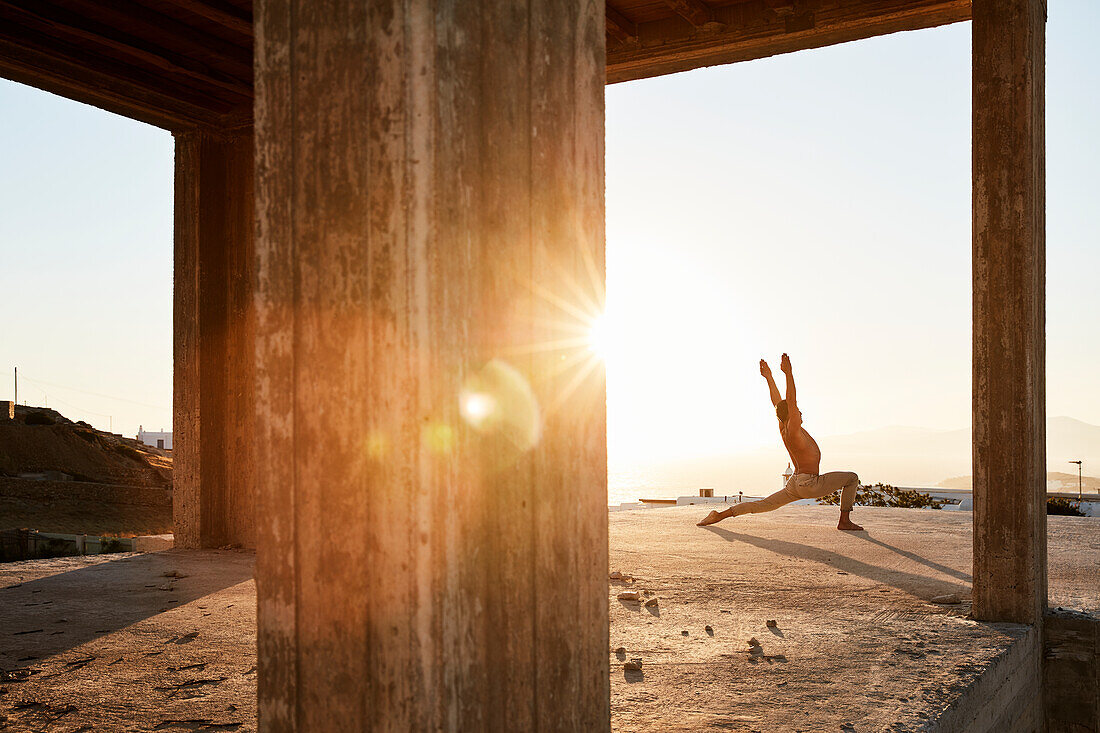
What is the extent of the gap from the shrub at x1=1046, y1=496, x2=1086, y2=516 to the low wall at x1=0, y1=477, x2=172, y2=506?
27840 mm

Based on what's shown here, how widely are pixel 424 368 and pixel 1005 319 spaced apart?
14.5ft

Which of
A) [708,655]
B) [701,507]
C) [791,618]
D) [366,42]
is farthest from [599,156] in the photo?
[701,507]

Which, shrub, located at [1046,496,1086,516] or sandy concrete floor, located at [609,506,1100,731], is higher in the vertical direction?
sandy concrete floor, located at [609,506,1100,731]

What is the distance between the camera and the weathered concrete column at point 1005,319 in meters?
4.84

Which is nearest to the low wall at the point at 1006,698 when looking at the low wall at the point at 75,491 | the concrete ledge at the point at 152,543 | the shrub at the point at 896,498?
the concrete ledge at the point at 152,543

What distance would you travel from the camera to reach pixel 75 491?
28.8m

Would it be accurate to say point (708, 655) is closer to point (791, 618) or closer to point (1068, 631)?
point (791, 618)

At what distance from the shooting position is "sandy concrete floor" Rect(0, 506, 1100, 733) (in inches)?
129

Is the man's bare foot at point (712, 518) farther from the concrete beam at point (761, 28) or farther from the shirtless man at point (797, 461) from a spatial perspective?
the concrete beam at point (761, 28)

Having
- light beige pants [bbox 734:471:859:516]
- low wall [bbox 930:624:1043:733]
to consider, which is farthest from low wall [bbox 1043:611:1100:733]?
light beige pants [bbox 734:471:859:516]

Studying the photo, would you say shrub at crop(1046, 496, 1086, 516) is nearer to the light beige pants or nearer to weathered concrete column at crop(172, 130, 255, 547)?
the light beige pants

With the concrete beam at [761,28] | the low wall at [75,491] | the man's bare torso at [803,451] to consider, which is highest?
the concrete beam at [761,28]

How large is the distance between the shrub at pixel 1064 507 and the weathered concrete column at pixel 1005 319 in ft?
30.2

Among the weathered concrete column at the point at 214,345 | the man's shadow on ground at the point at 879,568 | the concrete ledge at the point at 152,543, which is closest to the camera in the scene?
the man's shadow on ground at the point at 879,568
